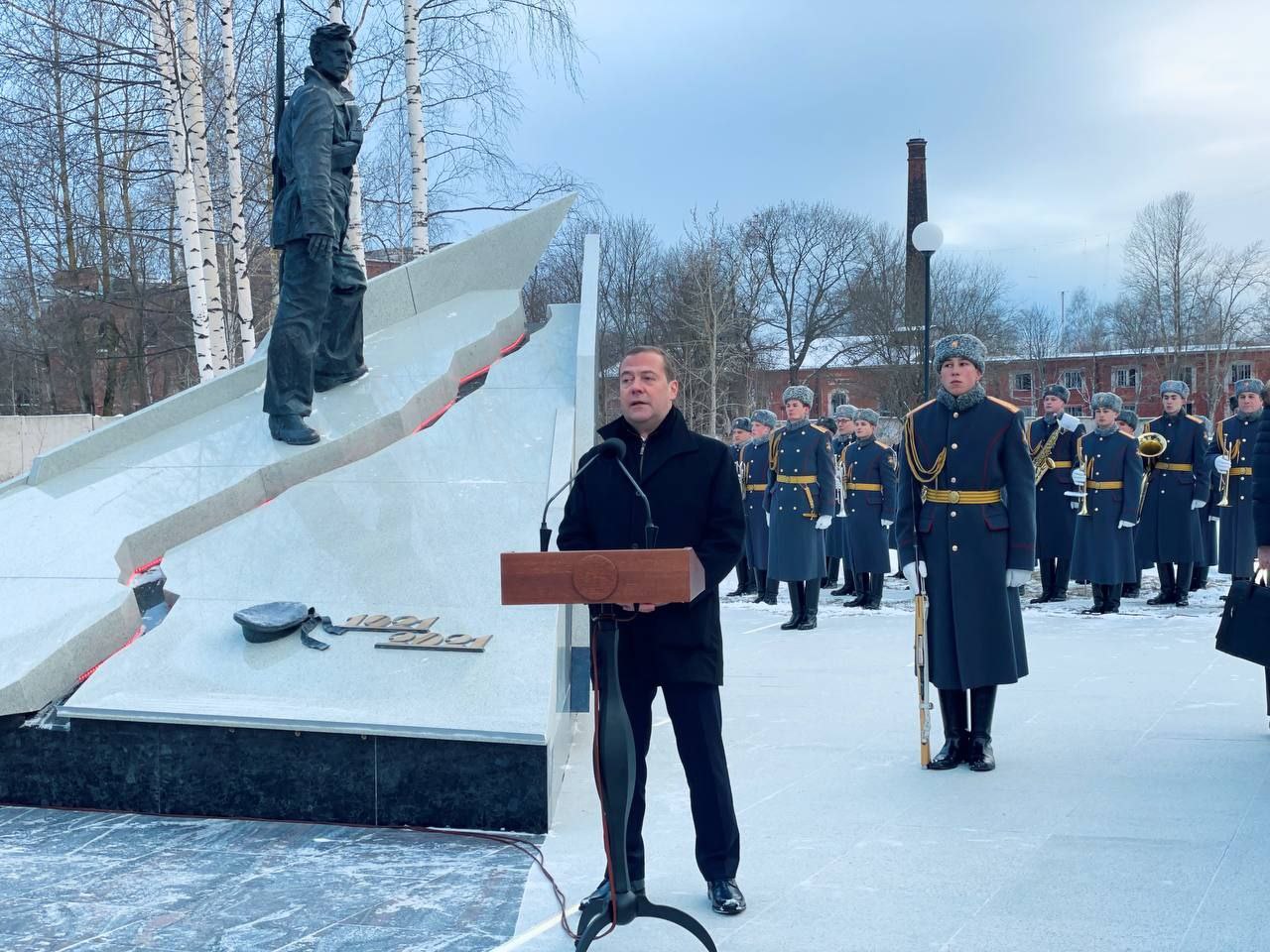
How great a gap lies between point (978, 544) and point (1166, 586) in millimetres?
7132

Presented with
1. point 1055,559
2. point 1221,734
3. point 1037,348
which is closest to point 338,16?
point 1055,559

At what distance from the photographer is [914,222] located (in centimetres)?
4706

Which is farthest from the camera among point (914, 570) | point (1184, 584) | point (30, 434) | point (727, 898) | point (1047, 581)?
point (30, 434)

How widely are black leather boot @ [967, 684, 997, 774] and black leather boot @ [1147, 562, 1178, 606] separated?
683 cm

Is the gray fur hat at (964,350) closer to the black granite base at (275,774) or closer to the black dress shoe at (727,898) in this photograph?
the black granite base at (275,774)

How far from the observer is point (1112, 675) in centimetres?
750

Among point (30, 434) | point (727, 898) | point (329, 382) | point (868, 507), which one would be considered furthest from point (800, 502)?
point (30, 434)

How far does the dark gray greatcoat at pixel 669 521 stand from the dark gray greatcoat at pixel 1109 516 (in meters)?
8.15

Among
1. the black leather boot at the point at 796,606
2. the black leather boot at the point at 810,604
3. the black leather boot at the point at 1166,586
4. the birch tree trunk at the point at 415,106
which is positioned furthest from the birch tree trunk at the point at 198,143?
the black leather boot at the point at 1166,586

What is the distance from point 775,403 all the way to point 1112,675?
43139mm

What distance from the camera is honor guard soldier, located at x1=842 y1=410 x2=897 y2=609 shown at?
11.5 metres

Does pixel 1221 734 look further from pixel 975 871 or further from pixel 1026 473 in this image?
pixel 975 871

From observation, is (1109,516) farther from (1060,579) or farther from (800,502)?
(800,502)

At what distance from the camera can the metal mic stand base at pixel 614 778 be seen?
3182 millimetres
